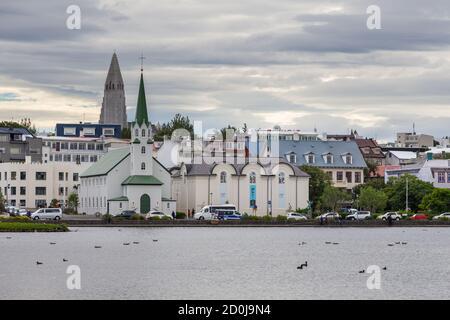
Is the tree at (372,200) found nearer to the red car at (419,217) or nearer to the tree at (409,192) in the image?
the tree at (409,192)

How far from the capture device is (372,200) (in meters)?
143

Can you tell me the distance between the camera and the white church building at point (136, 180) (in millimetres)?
136500

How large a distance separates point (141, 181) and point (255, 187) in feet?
48.1

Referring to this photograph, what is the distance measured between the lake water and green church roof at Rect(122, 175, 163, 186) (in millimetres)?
26046

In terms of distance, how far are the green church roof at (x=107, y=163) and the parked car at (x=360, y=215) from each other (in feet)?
90.2

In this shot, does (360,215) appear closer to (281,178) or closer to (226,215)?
(281,178)

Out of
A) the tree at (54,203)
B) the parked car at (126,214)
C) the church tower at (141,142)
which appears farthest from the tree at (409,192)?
the tree at (54,203)

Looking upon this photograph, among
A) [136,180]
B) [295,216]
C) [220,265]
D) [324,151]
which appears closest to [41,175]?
[136,180]

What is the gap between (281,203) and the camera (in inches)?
5694

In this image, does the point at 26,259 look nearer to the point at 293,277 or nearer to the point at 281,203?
the point at 293,277

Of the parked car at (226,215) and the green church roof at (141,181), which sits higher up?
the green church roof at (141,181)

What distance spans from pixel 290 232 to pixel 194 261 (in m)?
43.2

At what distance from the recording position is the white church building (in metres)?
136
